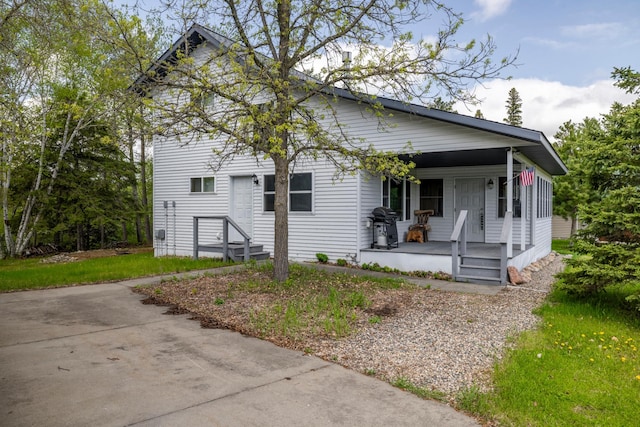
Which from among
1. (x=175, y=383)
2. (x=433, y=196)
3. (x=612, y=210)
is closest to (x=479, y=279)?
(x=612, y=210)

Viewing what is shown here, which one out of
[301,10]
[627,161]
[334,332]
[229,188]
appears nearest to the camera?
[334,332]

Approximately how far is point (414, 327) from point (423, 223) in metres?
7.73

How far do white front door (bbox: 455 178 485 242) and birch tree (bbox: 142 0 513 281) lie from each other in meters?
5.78

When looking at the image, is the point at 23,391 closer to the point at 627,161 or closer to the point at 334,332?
the point at 334,332

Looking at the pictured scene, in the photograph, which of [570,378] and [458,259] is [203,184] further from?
[570,378]

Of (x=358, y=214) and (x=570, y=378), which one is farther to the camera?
(x=358, y=214)

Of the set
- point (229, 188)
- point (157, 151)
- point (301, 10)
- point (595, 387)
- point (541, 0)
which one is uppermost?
point (541, 0)

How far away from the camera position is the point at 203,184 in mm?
12359

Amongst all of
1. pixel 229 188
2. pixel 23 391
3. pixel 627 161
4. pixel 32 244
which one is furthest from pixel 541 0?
pixel 32 244

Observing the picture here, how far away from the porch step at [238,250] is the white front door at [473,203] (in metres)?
5.80

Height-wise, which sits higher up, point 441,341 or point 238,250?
point 238,250

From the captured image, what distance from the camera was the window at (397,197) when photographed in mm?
11172

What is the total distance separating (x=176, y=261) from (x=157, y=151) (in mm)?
4064

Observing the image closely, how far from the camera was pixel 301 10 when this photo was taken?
6992mm
